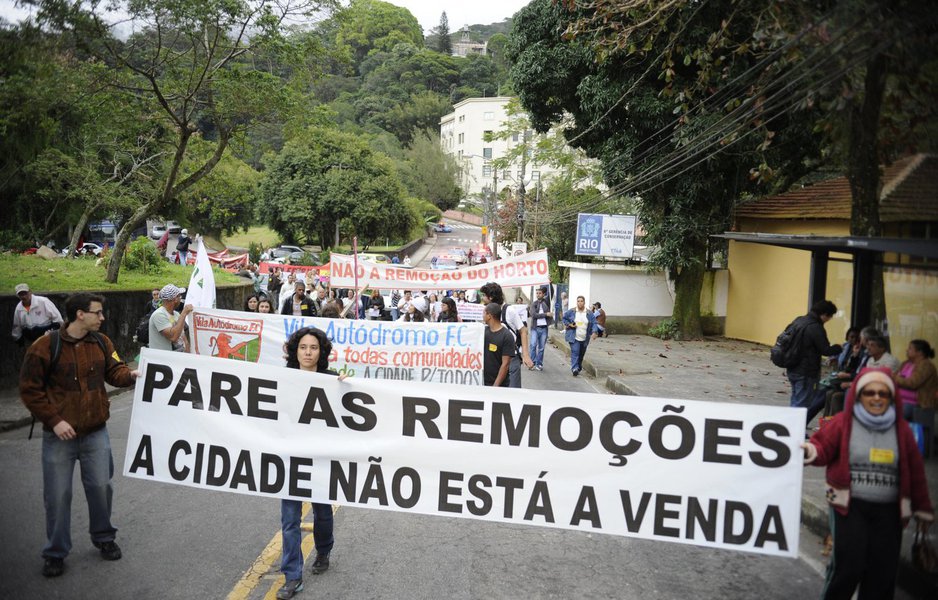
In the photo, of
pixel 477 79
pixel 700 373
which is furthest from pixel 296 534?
pixel 477 79

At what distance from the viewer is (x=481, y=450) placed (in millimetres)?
5250

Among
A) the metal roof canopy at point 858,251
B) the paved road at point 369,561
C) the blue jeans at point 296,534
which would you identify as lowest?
the paved road at point 369,561

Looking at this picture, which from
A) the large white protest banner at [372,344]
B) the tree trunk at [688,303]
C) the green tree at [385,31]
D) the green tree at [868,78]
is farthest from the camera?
the green tree at [385,31]

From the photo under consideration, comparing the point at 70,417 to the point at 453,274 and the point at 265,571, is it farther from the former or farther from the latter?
the point at 453,274

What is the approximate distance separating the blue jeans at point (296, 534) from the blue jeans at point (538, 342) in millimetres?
12089

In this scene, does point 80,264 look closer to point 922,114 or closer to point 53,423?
point 53,423

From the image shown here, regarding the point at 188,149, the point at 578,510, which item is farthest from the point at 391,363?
the point at 188,149

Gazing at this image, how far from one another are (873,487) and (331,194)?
185ft

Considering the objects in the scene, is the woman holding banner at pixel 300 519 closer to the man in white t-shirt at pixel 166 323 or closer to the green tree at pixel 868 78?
the man in white t-shirt at pixel 166 323

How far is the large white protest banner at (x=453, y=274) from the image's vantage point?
617 inches

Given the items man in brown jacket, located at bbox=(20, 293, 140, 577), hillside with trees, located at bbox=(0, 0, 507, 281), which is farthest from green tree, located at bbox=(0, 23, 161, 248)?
man in brown jacket, located at bbox=(20, 293, 140, 577)

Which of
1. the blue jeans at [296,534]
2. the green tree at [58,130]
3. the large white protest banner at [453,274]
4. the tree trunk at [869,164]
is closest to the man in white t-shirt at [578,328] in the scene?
the large white protest banner at [453,274]

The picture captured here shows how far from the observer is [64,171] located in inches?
861

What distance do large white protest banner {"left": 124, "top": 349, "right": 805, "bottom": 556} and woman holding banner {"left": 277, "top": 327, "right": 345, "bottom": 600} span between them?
12 cm
